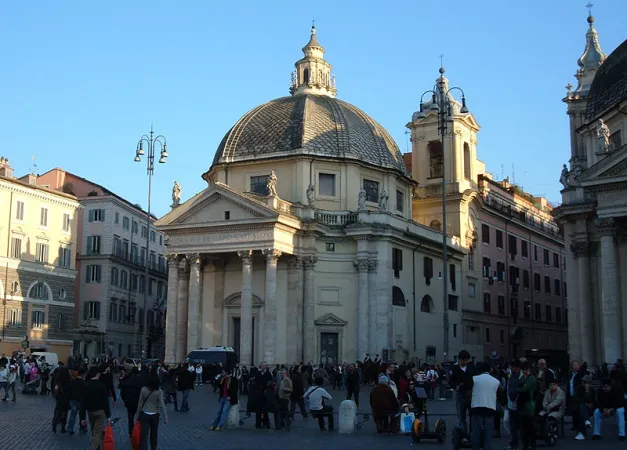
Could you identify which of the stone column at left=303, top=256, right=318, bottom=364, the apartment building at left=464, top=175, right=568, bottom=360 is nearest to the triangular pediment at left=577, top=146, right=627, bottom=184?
the stone column at left=303, top=256, right=318, bottom=364

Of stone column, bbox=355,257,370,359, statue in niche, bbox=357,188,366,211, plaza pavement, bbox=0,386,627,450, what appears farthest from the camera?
statue in niche, bbox=357,188,366,211

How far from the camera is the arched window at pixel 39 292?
181 ft

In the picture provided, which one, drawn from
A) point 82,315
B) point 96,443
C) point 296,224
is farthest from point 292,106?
point 96,443

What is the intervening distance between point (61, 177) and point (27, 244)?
10.9 metres

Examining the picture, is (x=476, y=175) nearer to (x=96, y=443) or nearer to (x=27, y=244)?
(x=27, y=244)

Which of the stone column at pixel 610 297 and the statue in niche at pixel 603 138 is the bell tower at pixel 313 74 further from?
the stone column at pixel 610 297

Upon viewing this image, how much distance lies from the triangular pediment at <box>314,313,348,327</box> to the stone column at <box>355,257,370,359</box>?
36.9 inches

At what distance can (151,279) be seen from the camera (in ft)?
231

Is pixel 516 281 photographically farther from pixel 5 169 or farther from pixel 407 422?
pixel 407 422

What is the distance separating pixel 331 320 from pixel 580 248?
14.2 meters

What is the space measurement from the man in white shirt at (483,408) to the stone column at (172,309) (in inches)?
1337

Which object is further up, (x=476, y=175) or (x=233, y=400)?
(x=476, y=175)

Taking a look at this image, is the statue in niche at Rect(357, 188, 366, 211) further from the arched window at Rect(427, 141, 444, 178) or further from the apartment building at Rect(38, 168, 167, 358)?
the apartment building at Rect(38, 168, 167, 358)

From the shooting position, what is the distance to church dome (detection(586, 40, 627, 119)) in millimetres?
37688
